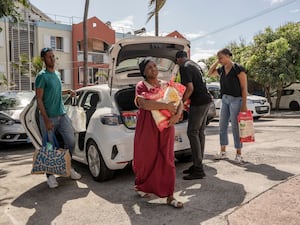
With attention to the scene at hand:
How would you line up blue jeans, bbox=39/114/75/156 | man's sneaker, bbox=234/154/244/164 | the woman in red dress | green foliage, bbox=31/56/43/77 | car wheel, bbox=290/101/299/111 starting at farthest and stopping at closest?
green foliage, bbox=31/56/43/77 → car wheel, bbox=290/101/299/111 → man's sneaker, bbox=234/154/244/164 → blue jeans, bbox=39/114/75/156 → the woman in red dress

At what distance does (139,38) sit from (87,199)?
2.51 meters

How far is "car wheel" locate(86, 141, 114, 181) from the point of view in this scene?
16.9 feet

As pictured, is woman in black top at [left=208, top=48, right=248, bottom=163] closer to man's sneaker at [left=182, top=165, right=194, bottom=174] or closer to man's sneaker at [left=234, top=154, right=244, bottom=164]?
man's sneaker at [left=234, top=154, right=244, bottom=164]

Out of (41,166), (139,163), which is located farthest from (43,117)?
(139,163)

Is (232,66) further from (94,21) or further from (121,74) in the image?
(94,21)

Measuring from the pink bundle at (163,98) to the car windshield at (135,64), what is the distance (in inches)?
71.0

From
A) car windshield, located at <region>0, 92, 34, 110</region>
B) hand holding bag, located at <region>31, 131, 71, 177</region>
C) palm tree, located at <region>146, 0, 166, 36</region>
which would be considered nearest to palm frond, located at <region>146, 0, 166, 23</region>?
palm tree, located at <region>146, 0, 166, 36</region>

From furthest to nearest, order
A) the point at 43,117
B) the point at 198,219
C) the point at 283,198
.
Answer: the point at 43,117 → the point at 283,198 → the point at 198,219

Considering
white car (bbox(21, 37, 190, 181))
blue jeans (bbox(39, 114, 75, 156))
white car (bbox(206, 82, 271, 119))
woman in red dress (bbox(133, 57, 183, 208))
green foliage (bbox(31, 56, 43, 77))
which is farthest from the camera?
green foliage (bbox(31, 56, 43, 77))

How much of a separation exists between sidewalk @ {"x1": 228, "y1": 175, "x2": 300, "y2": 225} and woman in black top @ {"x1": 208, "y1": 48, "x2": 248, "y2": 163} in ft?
5.62

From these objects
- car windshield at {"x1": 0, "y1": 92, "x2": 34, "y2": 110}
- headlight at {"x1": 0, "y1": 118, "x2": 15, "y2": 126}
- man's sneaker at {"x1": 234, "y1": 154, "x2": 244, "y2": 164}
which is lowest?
man's sneaker at {"x1": 234, "y1": 154, "x2": 244, "y2": 164}

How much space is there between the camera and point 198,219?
3594mm

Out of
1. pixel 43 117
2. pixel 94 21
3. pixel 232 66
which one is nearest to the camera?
pixel 43 117

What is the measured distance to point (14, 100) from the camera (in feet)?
32.4
